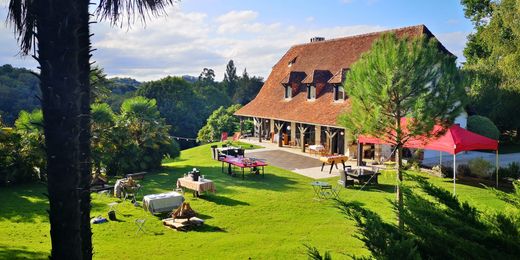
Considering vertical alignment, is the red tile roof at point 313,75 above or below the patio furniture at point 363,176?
above

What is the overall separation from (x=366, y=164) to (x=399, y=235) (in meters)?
20.2

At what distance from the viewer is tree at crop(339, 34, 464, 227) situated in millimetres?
11984

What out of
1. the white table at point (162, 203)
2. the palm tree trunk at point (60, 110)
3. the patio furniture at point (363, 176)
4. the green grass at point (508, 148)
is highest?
the palm tree trunk at point (60, 110)

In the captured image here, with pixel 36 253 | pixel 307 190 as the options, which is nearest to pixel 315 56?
pixel 307 190

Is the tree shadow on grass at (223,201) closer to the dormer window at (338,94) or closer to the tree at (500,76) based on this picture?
the dormer window at (338,94)

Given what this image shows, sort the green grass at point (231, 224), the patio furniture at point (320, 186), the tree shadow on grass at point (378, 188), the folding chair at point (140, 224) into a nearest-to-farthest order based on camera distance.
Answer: the green grass at point (231, 224), the folding chair at point (140, 224), the patio furniture at point (320, 186), the tree shadow on grass at point (378, 188)

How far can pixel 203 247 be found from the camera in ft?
35.6

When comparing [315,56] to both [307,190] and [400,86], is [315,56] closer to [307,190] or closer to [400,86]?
[307,190]

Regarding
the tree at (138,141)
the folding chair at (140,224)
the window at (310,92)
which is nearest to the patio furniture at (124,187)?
the folding chair at (140,224)

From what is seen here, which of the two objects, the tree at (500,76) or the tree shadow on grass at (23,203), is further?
the tree at (500,76)

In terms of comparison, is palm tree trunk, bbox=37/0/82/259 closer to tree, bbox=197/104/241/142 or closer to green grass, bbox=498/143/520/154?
green grass, bbox=498/143/520/154

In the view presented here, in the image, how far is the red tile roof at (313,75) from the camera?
2683cm

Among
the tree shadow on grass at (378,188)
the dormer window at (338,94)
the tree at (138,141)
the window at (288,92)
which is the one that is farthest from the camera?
the window at (288,92)

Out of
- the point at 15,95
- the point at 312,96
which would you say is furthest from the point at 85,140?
the point at 15,95
